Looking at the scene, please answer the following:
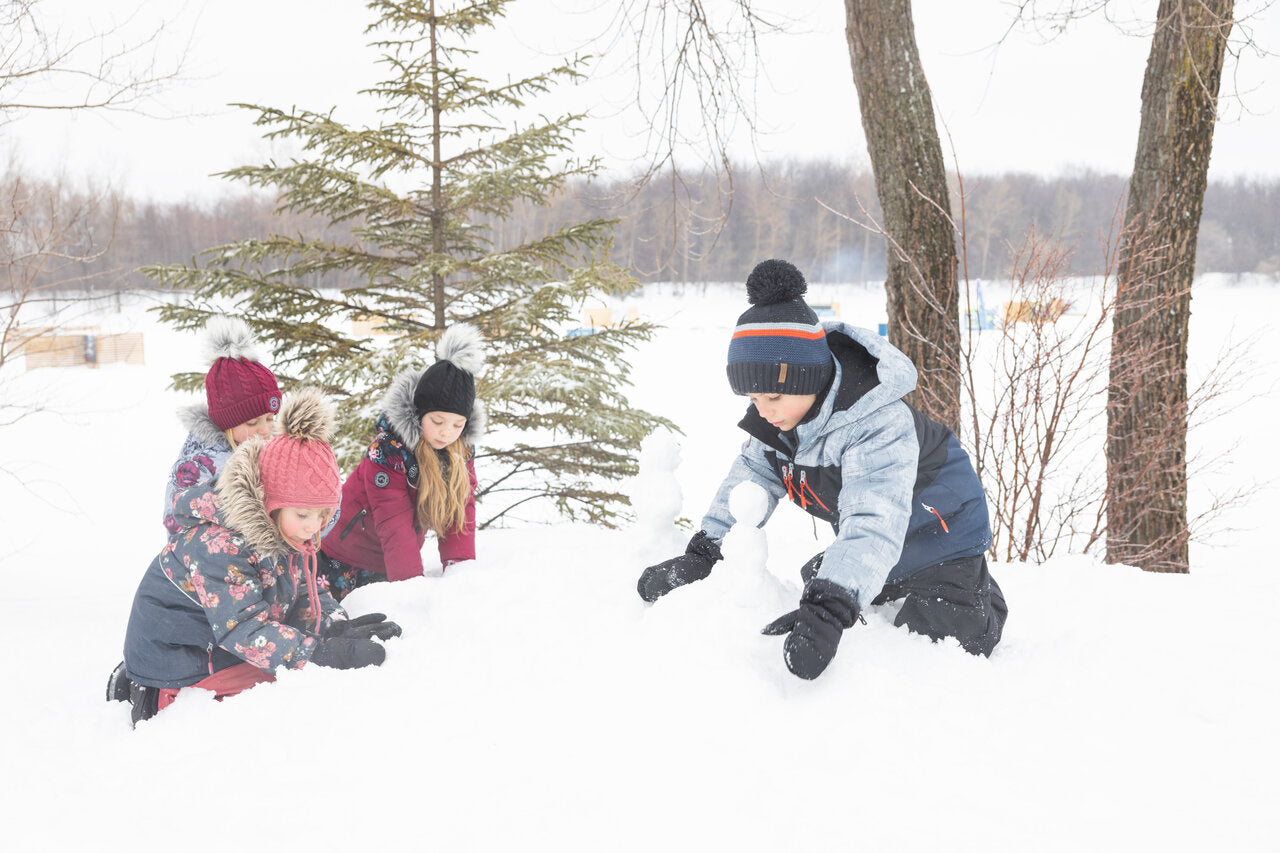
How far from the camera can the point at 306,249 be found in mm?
5457

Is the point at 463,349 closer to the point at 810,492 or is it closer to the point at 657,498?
the point at 657,498

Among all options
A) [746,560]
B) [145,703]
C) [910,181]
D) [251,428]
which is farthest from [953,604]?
[910,181]

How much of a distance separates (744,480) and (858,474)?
532 millimetres

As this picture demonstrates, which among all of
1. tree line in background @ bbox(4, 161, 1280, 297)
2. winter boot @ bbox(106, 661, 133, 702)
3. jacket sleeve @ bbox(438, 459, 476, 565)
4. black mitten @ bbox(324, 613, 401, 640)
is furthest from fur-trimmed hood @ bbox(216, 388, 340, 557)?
tree line in background @ bbox(4, 161, 1280, 297)

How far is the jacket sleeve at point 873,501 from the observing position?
189cm

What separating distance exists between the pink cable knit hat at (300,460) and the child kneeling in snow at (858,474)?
95cm

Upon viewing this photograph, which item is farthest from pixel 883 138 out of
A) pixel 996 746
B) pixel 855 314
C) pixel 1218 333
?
pixel 855 314

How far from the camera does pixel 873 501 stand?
6.54 ft

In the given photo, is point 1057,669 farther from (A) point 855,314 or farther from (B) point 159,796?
(A) point 855,314

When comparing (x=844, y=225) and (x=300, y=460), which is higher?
(x=844, y=225)

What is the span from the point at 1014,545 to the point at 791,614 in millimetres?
3615

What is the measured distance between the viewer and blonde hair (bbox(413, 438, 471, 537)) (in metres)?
3.16

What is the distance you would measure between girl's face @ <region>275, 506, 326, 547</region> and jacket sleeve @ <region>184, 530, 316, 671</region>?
0.12 metres

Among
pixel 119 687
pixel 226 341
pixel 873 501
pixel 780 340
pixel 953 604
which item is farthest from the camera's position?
pixel 226 341
